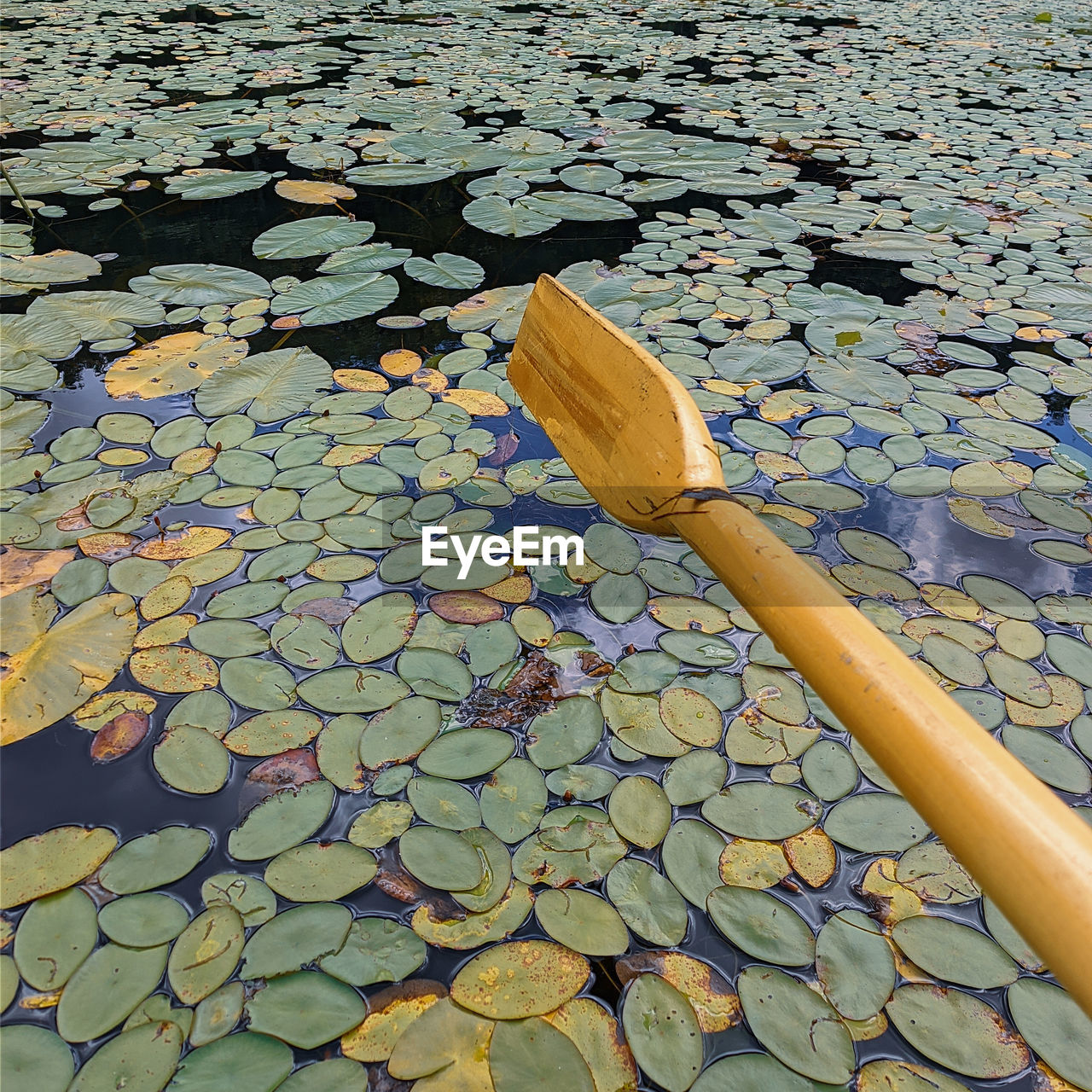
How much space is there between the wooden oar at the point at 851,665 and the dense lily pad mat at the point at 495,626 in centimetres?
35

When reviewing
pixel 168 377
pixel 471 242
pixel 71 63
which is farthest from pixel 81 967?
pixel 71 63

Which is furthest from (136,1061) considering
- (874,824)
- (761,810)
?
(874,824)

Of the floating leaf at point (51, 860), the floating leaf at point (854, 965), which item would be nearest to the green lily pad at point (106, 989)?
the floating leaf at point (51, 860)

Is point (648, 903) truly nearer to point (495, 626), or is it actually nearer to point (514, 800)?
point (514, 800)

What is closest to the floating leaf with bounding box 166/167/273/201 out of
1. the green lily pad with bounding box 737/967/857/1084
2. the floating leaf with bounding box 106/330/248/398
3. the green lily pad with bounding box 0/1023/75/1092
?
the floating leaf with bounding box 106/330/248/398

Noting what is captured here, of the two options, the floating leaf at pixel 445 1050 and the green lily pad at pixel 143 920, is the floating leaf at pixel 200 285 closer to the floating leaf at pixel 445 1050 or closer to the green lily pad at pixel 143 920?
the green lily pad at pixel 143 920

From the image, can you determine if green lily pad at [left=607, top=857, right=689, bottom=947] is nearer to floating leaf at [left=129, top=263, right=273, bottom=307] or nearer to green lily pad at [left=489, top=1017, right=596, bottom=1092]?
green lily pad at [left=489, top=1017, right=596, bottom=1092]

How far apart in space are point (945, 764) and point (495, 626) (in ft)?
2.60

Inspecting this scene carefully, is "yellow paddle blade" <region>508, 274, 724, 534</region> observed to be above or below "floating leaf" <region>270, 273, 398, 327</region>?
above

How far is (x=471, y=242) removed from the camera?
241 centimetres

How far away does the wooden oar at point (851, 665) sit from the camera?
0.46m

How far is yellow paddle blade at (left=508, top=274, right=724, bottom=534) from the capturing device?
899 millimetres

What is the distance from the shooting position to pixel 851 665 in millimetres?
598

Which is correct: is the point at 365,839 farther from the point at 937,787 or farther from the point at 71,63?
the point at 71,63
